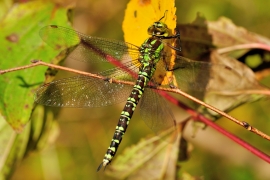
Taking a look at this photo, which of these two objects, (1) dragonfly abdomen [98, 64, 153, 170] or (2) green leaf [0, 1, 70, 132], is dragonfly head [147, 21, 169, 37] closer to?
(1) dragonfly abdomen [98, 64, 153, 170]

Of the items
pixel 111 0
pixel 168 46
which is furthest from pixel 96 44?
pixel 111 0

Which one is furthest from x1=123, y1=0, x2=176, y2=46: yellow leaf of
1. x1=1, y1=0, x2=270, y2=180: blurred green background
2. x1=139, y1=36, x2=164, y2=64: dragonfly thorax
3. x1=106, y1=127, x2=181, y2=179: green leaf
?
x1=1, y1=0, x2=270, y2=180: blurred green background

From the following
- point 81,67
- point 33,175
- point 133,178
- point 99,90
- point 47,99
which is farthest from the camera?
point 81,67

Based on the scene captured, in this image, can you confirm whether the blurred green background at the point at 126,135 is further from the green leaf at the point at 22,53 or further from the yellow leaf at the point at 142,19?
the yellow leaf at the point at 142,19

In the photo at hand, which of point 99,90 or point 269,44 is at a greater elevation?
point 269,44

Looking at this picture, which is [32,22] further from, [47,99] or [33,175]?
[33,175]

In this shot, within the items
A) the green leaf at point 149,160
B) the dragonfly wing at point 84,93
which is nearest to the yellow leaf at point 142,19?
the dragonfly wing at point 84,93

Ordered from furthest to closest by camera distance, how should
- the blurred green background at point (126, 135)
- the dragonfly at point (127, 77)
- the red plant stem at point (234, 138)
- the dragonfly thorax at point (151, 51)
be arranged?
A: 1. the blurred green background at point (126, 135)
2. the dragonfly thorax at point (151, 51)
3. the dragonfly at point (127, 77)
4. the red plant stem at point (234, 138)
